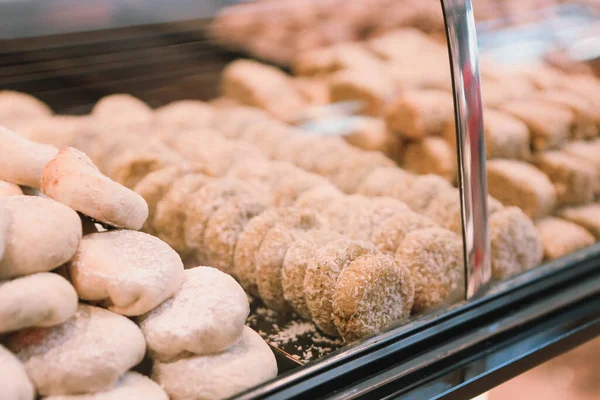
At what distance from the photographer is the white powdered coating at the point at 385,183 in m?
1.67

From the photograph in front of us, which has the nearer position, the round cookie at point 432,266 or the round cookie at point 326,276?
the round cookie at point 326,276

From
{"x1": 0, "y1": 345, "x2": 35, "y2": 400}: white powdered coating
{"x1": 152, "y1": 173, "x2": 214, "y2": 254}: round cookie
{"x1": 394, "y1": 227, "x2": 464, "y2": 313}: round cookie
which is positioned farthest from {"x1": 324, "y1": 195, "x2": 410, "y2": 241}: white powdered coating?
{"x1": 0, "y1": 345, "x2": 35, "y2": 400}: white powdered coating

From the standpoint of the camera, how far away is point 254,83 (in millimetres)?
2527

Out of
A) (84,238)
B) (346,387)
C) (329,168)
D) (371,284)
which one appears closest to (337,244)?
(371,284)

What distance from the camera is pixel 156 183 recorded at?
146 centimetres

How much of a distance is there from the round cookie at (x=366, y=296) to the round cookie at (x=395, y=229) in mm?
146

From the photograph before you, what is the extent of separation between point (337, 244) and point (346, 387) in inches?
12.3

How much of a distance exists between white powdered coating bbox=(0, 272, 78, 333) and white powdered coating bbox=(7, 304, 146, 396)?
0.13 ft

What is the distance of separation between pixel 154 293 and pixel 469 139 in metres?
0.76

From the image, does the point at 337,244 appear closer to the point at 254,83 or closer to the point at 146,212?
the point at 146,212

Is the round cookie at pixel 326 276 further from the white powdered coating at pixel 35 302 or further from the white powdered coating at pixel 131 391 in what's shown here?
the white powdered coating at pixel 35 302

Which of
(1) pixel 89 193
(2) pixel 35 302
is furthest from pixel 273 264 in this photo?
(2) pixel 35 302

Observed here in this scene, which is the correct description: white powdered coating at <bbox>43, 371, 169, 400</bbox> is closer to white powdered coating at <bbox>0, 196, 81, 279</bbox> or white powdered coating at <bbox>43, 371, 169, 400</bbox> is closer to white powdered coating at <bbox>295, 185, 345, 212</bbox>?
white powdered coating at <bbox>0, 196, 81, 279</bbox>

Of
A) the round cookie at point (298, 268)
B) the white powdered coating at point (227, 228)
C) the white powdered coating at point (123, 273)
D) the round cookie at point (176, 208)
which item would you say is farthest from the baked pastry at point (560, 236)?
the white powdered coating at point (123, 273)
